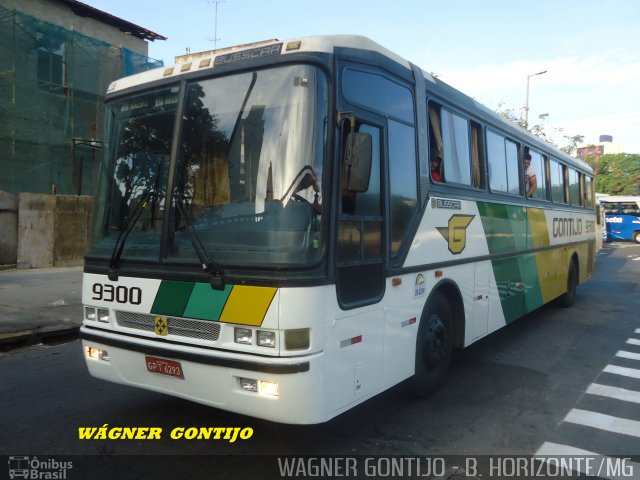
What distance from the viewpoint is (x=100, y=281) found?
13.5 feet

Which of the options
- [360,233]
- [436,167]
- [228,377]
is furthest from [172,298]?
[436,167]

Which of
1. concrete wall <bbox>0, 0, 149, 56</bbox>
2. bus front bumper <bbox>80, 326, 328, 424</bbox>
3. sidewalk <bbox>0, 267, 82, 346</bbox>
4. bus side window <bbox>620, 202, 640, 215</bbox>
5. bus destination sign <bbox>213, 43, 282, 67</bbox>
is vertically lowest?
sidewalk <bbox>0, 267, 82, 346</bbox>

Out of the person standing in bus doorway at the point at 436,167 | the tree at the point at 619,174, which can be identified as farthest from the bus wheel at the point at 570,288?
the tree at the point at 619,174

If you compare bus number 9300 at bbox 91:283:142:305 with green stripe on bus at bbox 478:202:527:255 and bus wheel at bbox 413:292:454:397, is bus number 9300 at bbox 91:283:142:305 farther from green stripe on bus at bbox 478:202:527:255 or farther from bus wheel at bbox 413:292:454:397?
green stripe on bus at bbox 478:202:527:255

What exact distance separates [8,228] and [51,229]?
3.63 ft

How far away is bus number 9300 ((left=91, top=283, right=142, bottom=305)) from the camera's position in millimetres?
3915

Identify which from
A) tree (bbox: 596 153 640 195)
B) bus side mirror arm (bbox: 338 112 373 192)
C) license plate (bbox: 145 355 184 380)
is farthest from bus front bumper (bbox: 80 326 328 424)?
tree (bbox: 596 153 640 195)

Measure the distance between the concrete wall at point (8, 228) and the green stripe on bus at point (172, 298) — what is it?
13.4 m

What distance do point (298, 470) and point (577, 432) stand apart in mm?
2503

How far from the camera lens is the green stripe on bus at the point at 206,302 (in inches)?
138

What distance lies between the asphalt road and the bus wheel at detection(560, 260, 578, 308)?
3764mm

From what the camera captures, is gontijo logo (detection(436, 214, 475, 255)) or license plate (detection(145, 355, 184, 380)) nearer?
license plate (detection(145, 355, 184, 380))

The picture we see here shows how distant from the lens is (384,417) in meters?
4.67

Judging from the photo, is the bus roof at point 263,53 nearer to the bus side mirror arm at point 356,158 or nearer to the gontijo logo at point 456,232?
the bus side mirror arm at point 356,158
